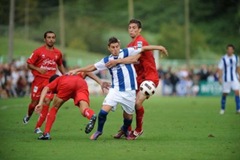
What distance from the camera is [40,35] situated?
7181 centimetres

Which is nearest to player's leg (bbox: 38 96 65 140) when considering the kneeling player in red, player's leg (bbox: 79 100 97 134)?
the kneeling player in red

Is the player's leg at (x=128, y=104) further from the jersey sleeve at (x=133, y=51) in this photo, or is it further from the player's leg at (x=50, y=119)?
the player's leg at (x=50, y=119)

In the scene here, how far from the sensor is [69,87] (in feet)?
44.9

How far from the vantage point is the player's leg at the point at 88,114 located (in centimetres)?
1289

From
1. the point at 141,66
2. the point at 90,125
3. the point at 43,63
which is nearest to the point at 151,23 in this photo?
the point at 43,63

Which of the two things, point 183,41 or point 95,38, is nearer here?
point 183,41

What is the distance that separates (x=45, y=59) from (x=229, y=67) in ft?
30.6

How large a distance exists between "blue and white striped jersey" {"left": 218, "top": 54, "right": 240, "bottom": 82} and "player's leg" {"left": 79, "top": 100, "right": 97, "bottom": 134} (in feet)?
35.6

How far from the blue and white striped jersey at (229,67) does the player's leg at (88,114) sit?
35.6ft

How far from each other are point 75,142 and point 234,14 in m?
59.3

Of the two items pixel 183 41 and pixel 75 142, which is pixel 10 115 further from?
pixel 183 41

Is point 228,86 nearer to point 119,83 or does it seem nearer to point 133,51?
point 133,51

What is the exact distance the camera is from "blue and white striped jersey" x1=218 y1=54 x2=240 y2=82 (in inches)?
925

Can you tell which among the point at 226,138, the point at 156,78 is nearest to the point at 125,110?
the point at 156,78
